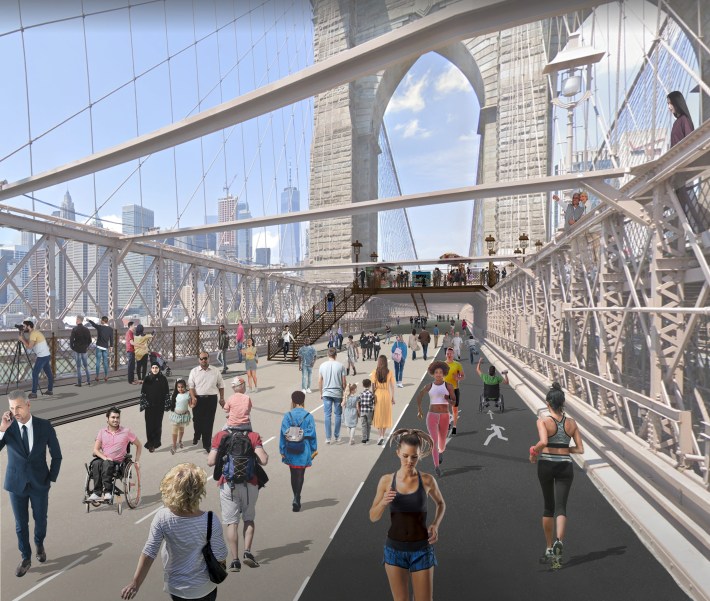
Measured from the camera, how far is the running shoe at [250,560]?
3905 mm

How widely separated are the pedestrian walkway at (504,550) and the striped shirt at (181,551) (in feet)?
3.87

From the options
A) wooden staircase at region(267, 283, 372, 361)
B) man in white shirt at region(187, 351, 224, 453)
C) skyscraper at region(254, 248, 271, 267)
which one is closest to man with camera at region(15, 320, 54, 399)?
man in white shirt at region(187, 351, 224, 453)

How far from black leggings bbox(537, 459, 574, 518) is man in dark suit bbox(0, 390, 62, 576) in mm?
4482

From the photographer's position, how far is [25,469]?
158 inches

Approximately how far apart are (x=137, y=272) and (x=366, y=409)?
467 feet

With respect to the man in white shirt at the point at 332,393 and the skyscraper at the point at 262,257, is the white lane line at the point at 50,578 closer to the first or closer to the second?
the man in white shirt at the point at 332,393

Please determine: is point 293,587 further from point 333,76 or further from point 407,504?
point 333,76

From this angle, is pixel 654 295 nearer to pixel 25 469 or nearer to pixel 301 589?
pixel 301 589

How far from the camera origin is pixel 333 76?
14.5ft

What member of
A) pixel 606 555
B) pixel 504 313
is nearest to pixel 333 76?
pixel 606 555

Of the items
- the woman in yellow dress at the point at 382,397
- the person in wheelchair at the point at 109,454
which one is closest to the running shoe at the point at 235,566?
the person in wheelchair at the point at 109,454

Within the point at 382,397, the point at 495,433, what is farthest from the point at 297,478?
the point at 495,433

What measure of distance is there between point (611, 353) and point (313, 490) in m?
5.92

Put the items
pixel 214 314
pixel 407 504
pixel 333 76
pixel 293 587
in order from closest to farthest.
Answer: pixel 407 504 → pixel 293 587 → pixel 333 76 → pixel 214 314
